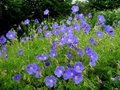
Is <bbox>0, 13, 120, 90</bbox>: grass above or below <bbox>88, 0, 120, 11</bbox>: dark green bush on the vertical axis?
above

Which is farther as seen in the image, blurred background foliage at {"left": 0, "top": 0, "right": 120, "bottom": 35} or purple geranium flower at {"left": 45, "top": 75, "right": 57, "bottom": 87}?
blurred background foliage at {"left": 0, "top": 0, "right": 120, "bottom": 35}

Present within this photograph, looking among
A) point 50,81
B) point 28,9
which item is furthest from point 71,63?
point 28,9

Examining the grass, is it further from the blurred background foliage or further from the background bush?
the background bush

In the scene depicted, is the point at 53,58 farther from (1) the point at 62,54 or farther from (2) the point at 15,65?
(2) the point at 15,65

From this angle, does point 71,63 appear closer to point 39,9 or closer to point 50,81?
point 50,81

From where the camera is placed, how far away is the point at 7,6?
9414mm

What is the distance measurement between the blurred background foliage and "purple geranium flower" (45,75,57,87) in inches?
203

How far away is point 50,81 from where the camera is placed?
3590 mm

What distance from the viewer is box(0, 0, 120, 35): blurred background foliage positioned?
9.38 metres

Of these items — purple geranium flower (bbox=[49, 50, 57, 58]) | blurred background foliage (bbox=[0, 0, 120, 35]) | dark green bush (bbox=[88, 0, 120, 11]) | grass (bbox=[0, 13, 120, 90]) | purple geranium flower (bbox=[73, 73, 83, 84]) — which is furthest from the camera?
dark green bush (bbox=[88, 0, 120, 11])

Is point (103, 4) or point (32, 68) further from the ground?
point (32, 68)

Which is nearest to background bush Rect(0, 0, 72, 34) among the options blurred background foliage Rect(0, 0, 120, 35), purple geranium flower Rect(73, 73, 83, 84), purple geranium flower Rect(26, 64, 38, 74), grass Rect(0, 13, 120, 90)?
blurred background foliage Rect(0, 0, 120, 35)

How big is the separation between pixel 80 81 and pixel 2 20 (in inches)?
244

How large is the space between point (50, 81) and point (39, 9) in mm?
6855
